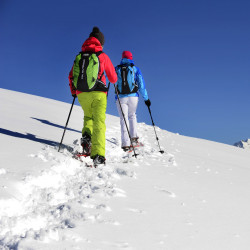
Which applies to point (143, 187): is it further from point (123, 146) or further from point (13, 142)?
point (123, 146)

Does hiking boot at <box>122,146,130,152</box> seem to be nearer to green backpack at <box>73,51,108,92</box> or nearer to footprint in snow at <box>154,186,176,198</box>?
green backpack at <box>73,51,108,92</box>

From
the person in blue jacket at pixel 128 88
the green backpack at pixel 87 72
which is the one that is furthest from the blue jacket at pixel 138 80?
the green backpack at pixel 87 72

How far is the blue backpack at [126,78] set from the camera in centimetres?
745

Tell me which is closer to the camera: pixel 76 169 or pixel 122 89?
pixel 76 169

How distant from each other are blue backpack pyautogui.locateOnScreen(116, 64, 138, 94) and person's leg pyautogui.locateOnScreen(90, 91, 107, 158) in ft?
7.35

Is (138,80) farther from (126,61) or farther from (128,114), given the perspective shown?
(128,114)

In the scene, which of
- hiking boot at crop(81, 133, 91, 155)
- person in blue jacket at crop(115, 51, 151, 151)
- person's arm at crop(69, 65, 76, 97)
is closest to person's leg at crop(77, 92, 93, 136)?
hiking boot at crop(81, 133, 91, 155)

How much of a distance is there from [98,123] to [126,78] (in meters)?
2.61

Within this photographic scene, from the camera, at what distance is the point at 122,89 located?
755 centimetres

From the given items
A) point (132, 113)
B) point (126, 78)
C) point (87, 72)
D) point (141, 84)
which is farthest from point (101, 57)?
point (132, 113)

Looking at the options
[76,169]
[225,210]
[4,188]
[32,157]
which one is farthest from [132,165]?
[4,188]

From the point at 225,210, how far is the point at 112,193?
4.30 feet

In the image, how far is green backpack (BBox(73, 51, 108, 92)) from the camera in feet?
16.6

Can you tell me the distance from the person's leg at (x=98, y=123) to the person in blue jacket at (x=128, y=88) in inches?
82.5
